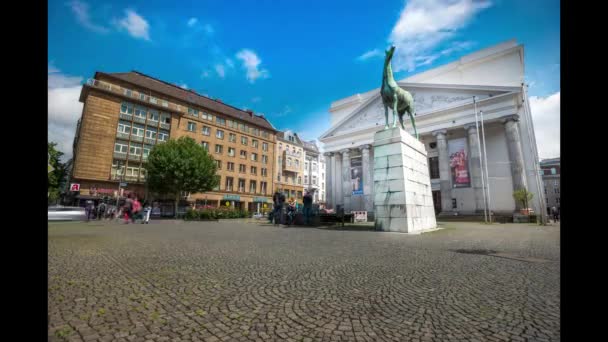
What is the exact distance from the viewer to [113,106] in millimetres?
37969

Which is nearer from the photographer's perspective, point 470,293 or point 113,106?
point 470,293

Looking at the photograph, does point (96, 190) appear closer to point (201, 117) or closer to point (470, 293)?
point (201, 117)

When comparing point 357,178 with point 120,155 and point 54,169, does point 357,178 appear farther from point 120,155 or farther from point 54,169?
point 54,169

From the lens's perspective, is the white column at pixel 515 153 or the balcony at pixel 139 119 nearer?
the white column at pixel 515 153

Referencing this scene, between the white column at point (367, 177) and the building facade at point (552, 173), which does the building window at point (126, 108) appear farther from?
the building facade at point (552, 173)

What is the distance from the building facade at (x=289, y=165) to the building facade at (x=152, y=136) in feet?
9.09

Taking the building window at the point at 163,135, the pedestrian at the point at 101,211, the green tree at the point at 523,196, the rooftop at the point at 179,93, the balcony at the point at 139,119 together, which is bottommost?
the pedestrian at the point at 101,211

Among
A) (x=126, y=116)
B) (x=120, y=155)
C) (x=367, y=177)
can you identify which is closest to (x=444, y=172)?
(x=367, y=177)

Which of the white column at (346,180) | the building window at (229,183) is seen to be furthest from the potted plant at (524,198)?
the building window at (229,183)

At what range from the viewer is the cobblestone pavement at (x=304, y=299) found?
7.62 ft

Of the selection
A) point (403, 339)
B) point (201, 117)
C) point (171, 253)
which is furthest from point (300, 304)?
point (201, 117)

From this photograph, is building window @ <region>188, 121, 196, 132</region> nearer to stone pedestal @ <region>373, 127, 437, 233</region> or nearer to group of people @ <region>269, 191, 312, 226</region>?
group of people @ <region>269, 191, 312, 226</region>

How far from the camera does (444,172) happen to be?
34625mm
